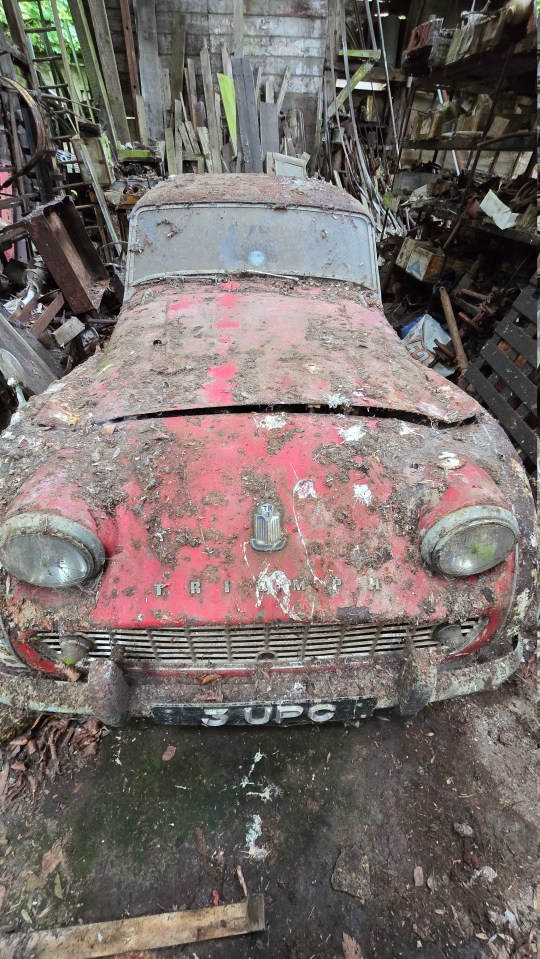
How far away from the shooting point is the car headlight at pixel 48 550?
1550 millimetres

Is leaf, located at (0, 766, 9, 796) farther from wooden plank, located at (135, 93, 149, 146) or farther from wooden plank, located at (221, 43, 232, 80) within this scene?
wooden plank, located at (221, 43, 232, 80)

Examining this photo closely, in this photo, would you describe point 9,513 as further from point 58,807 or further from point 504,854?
point 504,854

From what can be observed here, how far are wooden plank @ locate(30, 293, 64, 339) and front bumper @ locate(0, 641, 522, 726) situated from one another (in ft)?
12.0

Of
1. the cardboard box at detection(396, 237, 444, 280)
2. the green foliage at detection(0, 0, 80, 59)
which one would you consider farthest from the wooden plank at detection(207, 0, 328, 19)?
the cardboard box at detection(396, 237, 444, 280)

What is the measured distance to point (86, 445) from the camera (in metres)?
1.97

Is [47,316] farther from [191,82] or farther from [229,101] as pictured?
[191,82]

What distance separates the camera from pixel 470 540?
5.37 feet

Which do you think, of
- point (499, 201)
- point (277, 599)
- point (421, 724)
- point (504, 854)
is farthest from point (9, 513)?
point (499, 201)

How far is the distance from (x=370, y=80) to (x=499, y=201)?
822 cm

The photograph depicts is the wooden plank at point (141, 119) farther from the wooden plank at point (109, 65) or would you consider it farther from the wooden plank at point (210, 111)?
the wooden plank at point (210, 111)

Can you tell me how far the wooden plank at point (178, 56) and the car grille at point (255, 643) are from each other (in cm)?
1111

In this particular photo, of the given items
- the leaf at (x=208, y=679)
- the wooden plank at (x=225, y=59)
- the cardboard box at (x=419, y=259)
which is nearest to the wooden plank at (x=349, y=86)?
the wooden plank at (x=225, y=59)

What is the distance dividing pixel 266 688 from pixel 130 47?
12.0m

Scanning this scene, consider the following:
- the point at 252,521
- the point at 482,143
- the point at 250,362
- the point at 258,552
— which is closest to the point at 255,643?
the point at 258,552
